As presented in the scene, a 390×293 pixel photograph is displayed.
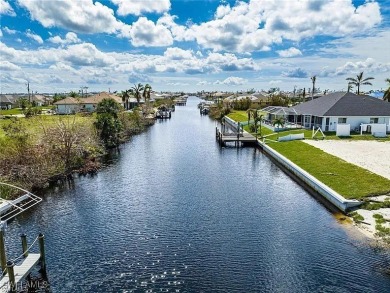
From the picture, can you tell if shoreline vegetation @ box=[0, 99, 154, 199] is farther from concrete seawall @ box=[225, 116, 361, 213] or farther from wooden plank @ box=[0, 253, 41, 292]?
concrete seawall @ box=[225, 116, 361, 213]

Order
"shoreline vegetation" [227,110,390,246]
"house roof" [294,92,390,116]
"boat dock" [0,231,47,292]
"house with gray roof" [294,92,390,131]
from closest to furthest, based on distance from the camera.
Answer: "boat dock" [0,231,47,292] < "shoreline vegetation" [227,110,390,246] < "house with gray roof" [294,92,390,131] < "house roof" [294,92,390,116]

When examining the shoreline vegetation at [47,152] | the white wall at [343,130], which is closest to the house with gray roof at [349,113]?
the white wall at [343,130]

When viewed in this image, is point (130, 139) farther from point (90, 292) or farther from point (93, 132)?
point (90, 292)

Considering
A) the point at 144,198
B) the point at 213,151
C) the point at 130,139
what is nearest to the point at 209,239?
the point at 144,198

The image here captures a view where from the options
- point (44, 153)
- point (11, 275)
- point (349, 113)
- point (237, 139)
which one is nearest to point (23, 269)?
point (11, 275)

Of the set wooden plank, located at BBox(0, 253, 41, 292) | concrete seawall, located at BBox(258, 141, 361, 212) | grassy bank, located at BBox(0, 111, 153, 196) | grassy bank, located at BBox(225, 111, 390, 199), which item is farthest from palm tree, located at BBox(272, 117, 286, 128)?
wooden plank, located at BBox(0, 253, 41, 292)

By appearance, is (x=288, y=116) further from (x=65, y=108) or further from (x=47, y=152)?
(x=65, y=108)
